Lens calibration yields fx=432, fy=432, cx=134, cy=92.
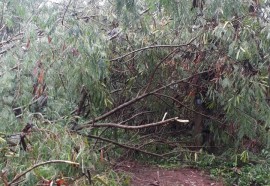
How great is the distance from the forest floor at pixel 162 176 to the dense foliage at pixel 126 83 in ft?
0.62

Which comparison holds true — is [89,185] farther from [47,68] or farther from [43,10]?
[43,10]

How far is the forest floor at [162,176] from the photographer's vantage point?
5.30 meters

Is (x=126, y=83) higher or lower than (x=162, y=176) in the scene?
higher

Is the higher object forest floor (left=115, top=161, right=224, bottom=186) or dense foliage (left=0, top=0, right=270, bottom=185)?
dense foliage (left=0, top=0, right=270, bottom=185)

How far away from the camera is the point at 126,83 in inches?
226

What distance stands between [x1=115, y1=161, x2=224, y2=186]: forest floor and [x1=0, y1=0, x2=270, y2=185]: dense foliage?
7.4 inches

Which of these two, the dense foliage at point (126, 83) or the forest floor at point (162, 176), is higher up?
the dense foliage at point (126, 83)

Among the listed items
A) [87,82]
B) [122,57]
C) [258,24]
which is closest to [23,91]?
[87,82]

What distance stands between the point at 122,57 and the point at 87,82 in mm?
1204

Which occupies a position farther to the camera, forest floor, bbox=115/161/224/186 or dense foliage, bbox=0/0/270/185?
forest floor, bbox=115/161/224/186

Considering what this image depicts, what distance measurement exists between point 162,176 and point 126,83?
1.30 m

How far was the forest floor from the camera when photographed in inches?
209

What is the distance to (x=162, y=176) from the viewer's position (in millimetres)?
5566

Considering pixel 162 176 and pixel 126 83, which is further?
pixel 126 83
